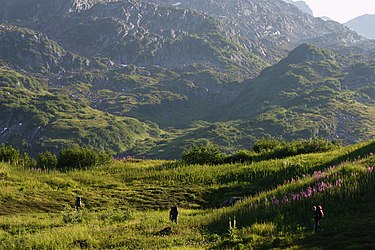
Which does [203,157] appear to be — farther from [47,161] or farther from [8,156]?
[8,156]

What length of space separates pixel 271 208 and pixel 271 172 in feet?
49.5

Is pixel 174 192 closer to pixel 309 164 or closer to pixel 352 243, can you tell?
pixel 309 164

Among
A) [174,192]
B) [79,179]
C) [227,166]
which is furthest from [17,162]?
[227,166]

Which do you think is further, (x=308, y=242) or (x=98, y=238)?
(x=98, y=238)

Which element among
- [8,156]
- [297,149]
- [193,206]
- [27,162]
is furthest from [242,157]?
[8,156]

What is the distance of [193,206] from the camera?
107 feet

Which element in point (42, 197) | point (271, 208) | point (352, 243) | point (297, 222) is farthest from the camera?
point (42, 197)

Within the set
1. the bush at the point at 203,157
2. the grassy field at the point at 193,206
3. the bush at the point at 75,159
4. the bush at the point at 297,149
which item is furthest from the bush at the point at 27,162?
the bush at the point at 297,149

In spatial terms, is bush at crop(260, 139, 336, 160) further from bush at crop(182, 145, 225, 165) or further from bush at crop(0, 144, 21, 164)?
bush at crop(0, 144, 21, 164)

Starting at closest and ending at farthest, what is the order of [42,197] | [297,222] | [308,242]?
[308,242] → [297,222] → [42,197]

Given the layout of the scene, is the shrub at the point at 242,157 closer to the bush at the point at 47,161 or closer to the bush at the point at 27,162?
the bush at the point at 47,161

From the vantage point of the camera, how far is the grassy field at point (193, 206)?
680 inches

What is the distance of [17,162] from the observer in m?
42.6

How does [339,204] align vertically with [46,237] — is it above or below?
above
